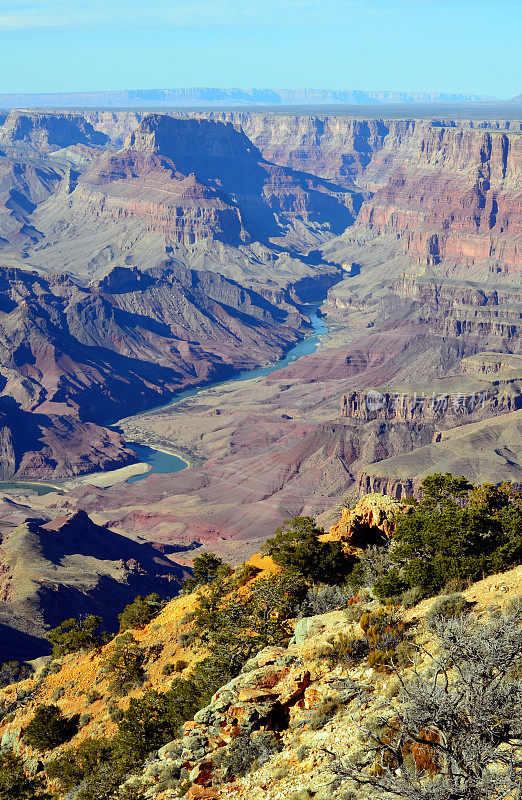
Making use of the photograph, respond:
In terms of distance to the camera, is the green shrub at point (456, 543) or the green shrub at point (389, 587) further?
the green shrub at point (389, 587)

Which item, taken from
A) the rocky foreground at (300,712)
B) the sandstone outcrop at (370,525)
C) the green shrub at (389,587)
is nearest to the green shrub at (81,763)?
the rocky foreground at (300,712)

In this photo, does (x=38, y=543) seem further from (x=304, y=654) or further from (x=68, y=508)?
(x=304, y=654)

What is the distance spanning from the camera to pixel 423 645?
24.0 meters

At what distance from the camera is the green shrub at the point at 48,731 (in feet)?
116

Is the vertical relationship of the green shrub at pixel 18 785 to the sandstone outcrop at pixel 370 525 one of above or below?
below

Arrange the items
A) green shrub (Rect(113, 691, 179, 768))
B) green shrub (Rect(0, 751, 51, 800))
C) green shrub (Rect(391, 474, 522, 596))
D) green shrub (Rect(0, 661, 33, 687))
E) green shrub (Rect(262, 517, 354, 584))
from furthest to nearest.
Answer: green shrub (Rect(0, 661, 33, 687)), green shrub (Rect(262, 517, 354, 584)), green shrub (Rect(0, 751, 51, 800)), green shrub (Rect(113, 691, 179, 768)), green shrub (Rect(391, 474, 522, 596))

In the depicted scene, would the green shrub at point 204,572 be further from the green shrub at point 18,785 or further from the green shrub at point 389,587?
the green shrub at point 389,587

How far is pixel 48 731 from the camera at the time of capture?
117 ft

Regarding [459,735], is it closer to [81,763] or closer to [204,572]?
[81,763]

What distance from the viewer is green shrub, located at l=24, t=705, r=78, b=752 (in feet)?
116

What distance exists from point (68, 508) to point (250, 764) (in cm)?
11537

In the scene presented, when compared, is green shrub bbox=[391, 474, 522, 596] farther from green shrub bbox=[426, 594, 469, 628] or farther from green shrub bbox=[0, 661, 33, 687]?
green shrub bbox=[0, 661, 33, 687]

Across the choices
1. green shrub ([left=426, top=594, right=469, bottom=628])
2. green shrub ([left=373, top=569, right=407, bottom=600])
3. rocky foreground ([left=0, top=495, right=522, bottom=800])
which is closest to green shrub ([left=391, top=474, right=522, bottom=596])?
green shrub ([left=373, top=569, right=407, bottom=600])

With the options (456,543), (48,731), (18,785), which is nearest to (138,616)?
(48,731)
